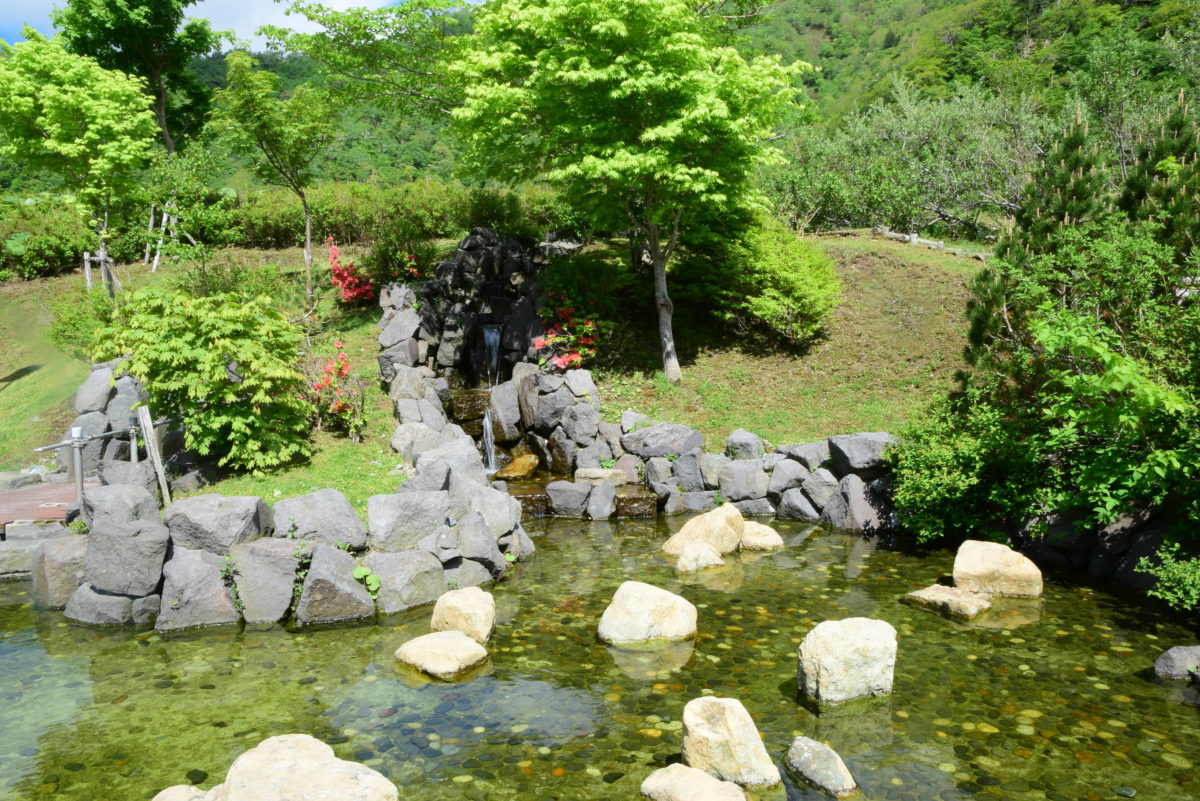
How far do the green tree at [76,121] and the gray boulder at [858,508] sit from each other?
17.2 metres

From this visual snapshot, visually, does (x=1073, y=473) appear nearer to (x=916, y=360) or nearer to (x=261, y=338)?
(x=916, y=360)

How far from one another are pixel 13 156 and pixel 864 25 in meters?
98.9

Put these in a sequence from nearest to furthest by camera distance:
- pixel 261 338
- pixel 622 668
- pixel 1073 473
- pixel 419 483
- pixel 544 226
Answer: pixel 622 668 < pixel 1073 473 < pixel 419 483 < pixel 261 338 < pixel 544 226

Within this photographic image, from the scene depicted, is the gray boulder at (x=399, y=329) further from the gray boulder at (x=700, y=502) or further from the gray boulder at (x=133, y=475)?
the gray boulder at (x=700, y=502)

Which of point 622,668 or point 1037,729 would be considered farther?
point 622,668

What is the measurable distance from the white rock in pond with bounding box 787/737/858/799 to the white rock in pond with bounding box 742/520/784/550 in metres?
5.71

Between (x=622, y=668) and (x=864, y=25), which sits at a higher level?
(x=864, y=25)

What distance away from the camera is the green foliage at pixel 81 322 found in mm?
16344

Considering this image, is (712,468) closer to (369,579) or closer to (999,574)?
(999,574)

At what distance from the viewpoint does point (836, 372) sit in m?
16.5

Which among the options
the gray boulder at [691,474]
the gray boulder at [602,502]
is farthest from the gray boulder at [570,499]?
the gray boulder at [691,474]

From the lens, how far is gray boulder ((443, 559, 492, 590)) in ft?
31.6

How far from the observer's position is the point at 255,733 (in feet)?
20.5

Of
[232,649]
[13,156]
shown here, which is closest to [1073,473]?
[232,649]
